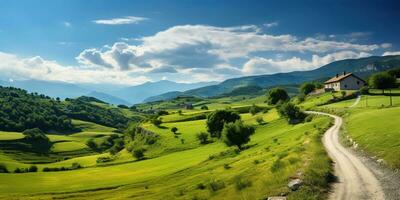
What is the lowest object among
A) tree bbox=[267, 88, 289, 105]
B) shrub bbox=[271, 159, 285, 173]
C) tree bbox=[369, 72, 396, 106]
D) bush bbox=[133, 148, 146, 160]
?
bush bbox=[133, 148, 146, 160]

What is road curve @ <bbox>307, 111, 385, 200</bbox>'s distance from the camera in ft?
94.8

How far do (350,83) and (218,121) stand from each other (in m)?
72.4

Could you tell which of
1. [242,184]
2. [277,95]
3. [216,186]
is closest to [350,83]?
[277,95]

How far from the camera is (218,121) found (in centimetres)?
14912

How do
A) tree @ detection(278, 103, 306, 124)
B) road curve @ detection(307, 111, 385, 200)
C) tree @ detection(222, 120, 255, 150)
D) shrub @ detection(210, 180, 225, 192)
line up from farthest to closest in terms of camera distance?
tree @ detection(278, 103, 306, 124), tree @ detection(222, 120, 255, 150), shrub @ detection(210, 180, 225, 192), road curve @ detection(307, 111, 385, 200)

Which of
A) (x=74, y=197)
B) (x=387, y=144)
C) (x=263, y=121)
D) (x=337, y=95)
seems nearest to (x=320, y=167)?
(x=387, y=144)

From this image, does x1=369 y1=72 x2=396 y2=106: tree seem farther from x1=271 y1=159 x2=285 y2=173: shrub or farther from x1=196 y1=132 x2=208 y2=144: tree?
x1=271 y1=159 x2=285 y2=173: shrub

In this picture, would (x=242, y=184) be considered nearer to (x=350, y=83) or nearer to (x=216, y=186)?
(x=216, y=186)

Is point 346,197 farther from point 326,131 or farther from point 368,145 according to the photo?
point 326,131

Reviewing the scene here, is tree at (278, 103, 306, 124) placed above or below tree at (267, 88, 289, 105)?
below

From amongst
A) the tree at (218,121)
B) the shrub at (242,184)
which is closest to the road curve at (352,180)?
the shrub at (242,184)

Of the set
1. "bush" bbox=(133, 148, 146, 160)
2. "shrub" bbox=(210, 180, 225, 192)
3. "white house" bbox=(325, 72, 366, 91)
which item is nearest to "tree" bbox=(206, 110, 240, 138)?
"bush" bbox=(133, 148, 146, 160)

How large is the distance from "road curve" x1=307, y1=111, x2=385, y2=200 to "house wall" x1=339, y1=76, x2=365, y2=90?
139 metres

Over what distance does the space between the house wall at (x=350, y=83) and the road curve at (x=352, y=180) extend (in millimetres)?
138901
